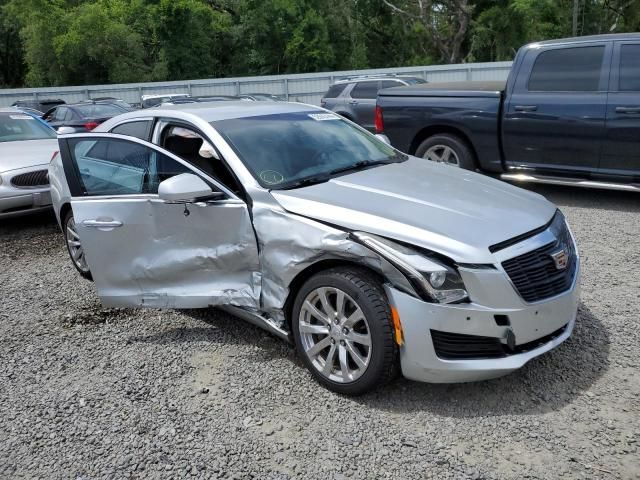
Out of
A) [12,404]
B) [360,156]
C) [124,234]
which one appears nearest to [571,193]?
[360,156]

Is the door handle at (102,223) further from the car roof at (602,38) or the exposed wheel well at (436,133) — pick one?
the car roof at (602,38)

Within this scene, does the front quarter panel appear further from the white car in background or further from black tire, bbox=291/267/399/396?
black tire, bbox=291/267/399/396

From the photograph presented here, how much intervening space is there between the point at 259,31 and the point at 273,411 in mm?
43750

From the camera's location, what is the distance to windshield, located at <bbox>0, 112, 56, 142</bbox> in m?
8.58

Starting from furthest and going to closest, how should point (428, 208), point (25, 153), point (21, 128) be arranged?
1. point (21, 128)
2. point (25, 153)
3. point (428, 208)

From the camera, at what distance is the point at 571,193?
25.7 feet

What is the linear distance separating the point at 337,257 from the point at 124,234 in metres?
1.72

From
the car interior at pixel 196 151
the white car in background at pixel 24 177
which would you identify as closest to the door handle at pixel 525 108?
the car interior at pixel 196 151

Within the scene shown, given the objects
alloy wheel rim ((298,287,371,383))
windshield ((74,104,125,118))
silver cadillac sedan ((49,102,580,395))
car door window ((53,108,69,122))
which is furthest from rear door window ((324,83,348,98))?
alloy wheel rim ((298,287,371,383))

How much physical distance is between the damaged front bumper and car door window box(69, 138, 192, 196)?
1.89 m

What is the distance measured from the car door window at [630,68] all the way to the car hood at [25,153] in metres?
7.03

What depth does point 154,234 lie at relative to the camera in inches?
158

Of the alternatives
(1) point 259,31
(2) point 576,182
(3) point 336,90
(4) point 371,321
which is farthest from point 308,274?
(1) point 259,31

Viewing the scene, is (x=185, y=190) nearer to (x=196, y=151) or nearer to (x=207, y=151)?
(x=207, y=151)
